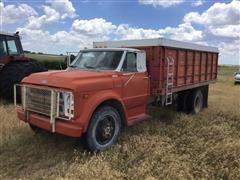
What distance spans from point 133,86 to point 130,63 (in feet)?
1.76

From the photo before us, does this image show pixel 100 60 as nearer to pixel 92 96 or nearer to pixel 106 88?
pixel 106 88

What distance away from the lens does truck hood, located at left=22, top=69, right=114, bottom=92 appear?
5.96 meters

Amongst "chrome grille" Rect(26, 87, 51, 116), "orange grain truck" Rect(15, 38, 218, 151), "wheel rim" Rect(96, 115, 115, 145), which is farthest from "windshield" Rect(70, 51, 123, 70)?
"chrome grille" Rect(26, 87, 51, 116)

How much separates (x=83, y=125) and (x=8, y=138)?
2.25 metres

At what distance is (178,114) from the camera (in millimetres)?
10367

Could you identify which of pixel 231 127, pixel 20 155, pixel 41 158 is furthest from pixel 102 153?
pixel 231 127

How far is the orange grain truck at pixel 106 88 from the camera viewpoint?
602 centimetres

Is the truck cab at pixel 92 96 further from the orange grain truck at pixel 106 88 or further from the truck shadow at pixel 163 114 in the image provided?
the truck shadow at pixel 163 114

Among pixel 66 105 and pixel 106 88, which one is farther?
pixel 106 88

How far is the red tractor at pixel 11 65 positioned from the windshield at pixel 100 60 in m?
3.15

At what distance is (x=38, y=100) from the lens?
655cm

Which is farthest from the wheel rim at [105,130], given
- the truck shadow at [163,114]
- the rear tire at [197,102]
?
the rear tire at [197,102]

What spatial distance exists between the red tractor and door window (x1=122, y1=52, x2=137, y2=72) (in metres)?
4.12

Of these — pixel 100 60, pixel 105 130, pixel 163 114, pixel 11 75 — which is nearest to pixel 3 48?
pixel 11 75
